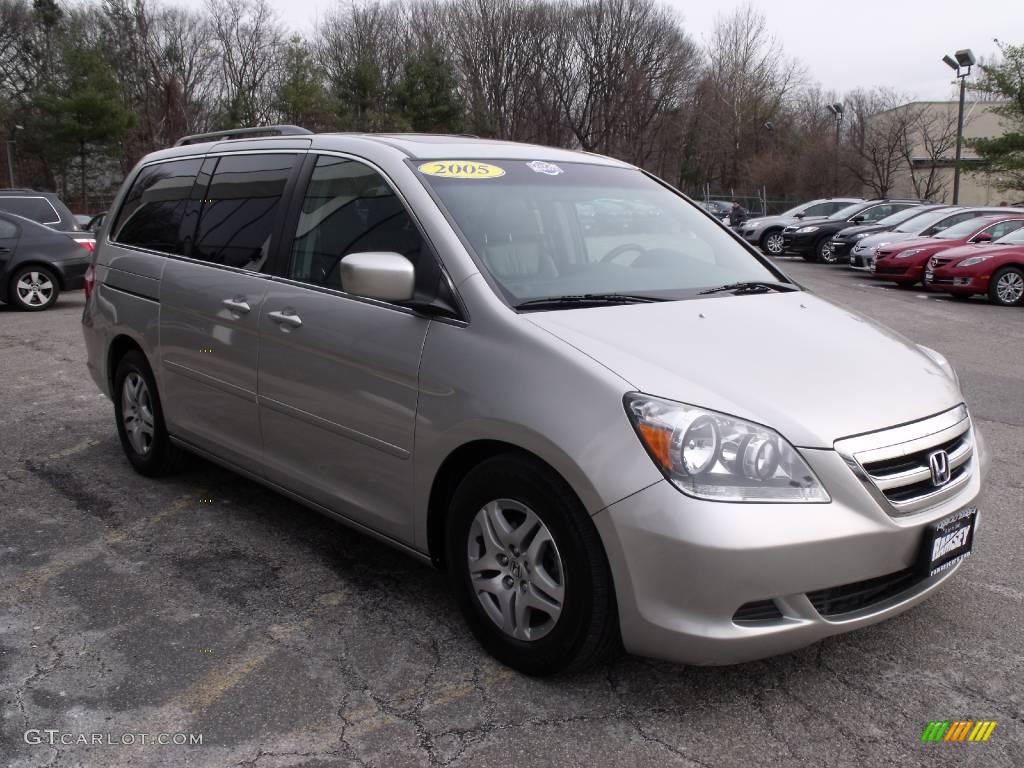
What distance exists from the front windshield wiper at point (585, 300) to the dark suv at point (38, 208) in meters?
A: 12.8

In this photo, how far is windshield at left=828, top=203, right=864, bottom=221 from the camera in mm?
23781

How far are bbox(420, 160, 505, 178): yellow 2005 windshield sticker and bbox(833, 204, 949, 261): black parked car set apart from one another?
19023 mm

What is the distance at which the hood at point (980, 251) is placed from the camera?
15.2 meters

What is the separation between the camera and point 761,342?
315 centimetres

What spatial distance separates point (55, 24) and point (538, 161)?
181 ft

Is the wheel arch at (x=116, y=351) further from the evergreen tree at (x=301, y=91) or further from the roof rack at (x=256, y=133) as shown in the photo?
the evergreen tree at (x=301, y=91)

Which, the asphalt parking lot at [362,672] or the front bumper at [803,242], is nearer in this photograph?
the asphalt parking lot at [362,672]

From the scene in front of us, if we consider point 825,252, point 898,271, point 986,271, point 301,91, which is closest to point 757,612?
point 986,271

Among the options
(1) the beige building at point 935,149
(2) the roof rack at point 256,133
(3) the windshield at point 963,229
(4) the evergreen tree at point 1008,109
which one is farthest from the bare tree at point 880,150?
(2) the roof rack at point 256,133

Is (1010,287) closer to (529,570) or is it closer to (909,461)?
(909,461)

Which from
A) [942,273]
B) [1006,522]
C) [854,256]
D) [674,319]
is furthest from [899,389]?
[854,256]

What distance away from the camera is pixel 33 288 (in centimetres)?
1323

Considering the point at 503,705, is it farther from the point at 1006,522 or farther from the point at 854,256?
the point at 854,256

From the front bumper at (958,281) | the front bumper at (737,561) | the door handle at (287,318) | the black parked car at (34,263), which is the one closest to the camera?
the front bumper at (737,561)
